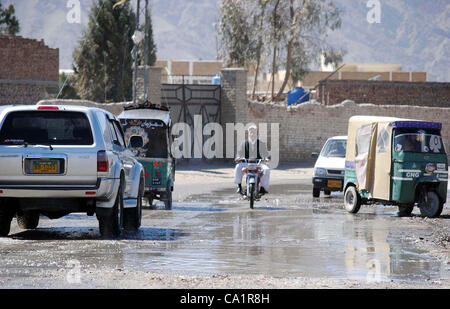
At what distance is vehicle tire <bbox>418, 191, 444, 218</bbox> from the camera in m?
19.3

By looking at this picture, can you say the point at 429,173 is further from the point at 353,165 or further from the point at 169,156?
the point at 169,156

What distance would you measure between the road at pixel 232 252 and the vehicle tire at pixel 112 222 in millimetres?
144

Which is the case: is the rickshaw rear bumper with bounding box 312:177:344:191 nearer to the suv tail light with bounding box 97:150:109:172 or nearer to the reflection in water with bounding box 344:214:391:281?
the reflection in water with bounding box 344:214:391:281

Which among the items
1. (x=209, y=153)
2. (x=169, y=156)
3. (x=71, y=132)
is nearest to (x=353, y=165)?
(x=169, y=156)

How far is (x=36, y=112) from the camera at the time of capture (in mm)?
14023

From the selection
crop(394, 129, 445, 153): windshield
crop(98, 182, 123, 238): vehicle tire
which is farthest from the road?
crop(394, 129, 445, 153): windshield

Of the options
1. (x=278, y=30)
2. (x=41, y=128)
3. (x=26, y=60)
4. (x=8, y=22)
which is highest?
(x=8, y=22)

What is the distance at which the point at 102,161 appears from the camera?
44.6 ft

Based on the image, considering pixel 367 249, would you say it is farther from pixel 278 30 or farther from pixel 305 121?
Result: pixel 278 30

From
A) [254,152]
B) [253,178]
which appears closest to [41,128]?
[253,178]

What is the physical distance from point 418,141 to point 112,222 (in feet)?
25.3

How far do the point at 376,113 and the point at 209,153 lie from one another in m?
8.41

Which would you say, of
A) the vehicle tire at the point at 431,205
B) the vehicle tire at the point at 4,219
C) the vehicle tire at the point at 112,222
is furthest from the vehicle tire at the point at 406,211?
the vehicle tire at the point at 4,219
